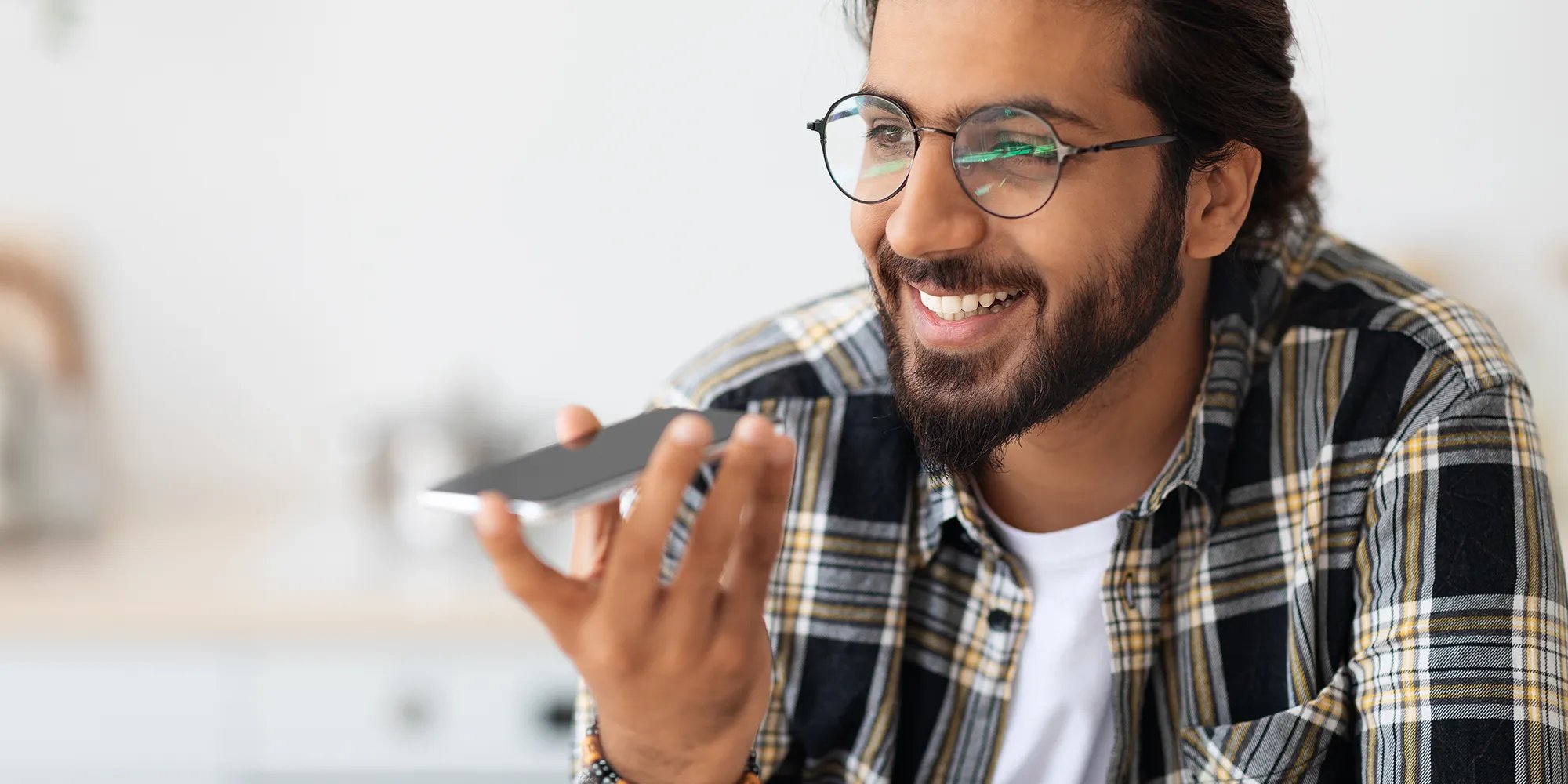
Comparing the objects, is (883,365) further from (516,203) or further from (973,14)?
(516,203)

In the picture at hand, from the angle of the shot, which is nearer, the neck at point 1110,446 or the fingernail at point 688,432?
the fingernail at point 688,432

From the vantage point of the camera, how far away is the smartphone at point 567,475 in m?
0.75

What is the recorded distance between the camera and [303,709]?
1829 mm

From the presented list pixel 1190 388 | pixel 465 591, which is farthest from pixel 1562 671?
pixel 465 591

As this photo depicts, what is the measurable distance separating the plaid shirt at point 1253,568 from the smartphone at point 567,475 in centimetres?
36

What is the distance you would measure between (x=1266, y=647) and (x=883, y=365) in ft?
1.38

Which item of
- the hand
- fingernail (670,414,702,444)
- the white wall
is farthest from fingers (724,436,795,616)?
the white wall

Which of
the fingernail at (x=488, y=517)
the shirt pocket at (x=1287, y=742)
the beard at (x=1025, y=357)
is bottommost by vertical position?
the shirt pocket at (x=1287, y=742)

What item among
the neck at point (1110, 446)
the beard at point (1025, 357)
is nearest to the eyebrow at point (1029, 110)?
the beard at point (1025, 357)

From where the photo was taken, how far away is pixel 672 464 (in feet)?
2.44

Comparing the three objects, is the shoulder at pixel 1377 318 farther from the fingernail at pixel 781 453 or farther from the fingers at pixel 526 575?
Result: the fingers at pixel 526 575

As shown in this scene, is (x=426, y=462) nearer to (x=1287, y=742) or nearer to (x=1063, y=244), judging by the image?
(x=1063, y=244)

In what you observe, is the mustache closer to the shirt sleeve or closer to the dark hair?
the dark hair

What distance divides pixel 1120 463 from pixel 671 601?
574 millimetres
